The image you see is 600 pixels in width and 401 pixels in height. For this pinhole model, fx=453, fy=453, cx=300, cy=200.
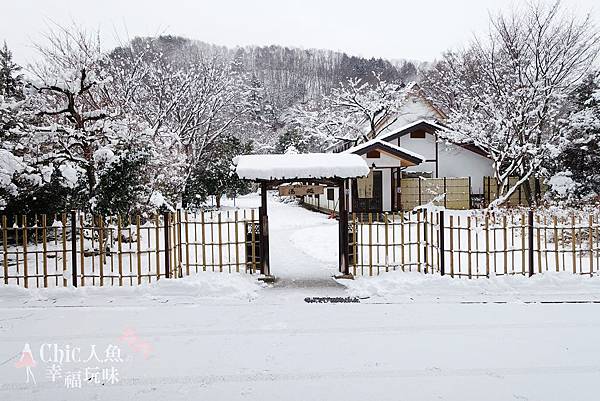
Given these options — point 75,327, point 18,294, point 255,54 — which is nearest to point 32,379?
point 75,327

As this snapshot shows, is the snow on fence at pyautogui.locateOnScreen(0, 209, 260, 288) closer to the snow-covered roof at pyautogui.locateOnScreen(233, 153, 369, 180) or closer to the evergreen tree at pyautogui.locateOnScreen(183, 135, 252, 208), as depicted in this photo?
the snow-covered roof at pyautogui.locateOnScreen(233, 153, 369, 180)

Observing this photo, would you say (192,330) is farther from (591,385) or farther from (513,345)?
(591,385)

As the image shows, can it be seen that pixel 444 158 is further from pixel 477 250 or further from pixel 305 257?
pixel 477 250

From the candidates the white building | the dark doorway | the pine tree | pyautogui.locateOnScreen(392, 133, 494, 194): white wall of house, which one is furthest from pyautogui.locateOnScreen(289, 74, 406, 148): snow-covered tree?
the pine tree

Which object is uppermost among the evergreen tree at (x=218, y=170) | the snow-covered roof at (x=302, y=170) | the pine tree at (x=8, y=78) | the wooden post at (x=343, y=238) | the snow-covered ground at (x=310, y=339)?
the pine tree at (x=8, y=78)

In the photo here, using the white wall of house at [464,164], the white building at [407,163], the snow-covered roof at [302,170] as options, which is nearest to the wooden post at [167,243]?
the snow-covered roof at [302,170]

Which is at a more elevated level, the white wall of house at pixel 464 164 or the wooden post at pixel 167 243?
the white wall of house at pixel 464 164

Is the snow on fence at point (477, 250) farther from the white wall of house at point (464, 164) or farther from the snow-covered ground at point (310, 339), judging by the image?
the white wall of house at point (464, 164)

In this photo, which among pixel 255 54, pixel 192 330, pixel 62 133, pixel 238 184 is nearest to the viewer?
pixel 192 330

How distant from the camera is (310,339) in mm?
6363

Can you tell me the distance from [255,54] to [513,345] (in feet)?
238

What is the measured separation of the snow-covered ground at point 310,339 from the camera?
16.1ft

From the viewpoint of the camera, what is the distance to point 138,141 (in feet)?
41.6

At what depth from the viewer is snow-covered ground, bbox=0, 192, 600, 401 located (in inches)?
193
